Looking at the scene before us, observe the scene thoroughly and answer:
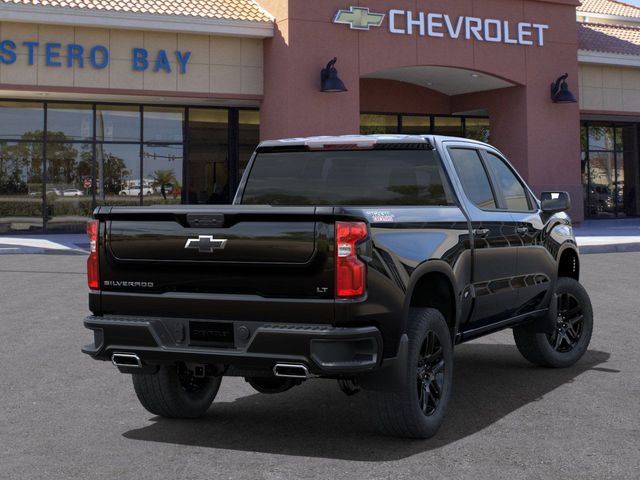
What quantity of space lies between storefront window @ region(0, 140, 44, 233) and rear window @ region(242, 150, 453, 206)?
21493 mm

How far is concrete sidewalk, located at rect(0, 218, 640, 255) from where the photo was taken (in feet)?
69.2

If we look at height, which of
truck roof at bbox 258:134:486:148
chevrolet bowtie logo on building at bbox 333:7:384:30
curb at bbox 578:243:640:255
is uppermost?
chevrolet bowtie logo on building at bbox 333:7:384:30

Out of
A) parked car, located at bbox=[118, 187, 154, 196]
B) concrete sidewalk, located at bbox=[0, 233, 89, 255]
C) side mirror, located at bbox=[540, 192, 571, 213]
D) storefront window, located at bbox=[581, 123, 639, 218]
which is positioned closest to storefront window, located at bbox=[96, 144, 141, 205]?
parked car, located at bbox=[118, 187, 154, 196]

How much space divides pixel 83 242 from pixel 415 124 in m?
13.5

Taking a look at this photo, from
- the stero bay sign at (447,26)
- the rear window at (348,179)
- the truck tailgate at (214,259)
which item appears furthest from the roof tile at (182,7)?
the truck tailgate at (214,259)

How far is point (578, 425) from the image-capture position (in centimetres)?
583

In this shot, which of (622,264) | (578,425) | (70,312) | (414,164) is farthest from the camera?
(622,264)

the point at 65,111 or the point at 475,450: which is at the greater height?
the point at 65,111

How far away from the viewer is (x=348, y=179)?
263 inches

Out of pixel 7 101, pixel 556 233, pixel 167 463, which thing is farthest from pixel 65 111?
pixel 167 463

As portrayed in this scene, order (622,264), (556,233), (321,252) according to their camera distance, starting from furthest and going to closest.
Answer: (622,264), (556,233), (321,252)

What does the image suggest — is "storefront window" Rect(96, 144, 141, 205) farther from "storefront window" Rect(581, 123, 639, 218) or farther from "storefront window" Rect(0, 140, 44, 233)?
"storefront window" Rect(581, 123, 639, 218)

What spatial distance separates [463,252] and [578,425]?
1.35m

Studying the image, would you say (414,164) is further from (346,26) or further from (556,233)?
(346,26)
